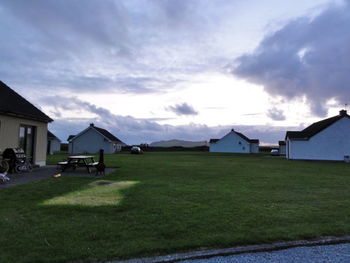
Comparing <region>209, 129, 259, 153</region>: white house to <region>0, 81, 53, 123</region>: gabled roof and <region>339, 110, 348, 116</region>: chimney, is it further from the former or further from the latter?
<region>0, 81, 53, 123</region>: gabled roof

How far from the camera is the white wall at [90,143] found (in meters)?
51.2

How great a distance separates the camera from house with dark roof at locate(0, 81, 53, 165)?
1393 cm

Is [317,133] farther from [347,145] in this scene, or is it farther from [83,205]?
[83,205]

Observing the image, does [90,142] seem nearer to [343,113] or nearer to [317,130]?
[317,130]

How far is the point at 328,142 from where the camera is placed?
33.0 meters

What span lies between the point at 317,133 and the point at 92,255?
34420mm

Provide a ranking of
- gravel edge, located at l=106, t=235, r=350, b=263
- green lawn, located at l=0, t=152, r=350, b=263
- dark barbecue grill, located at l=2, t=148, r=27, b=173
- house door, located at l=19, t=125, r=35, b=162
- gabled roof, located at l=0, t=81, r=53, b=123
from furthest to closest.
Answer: house door, located at l=19, t=125, r=35, b=162
gabled roof, located at l=0, t=81, r=53, b=123
dark barbecue grill, located at l=2, t=148, r=27, b=173
green lawn, located at l=0, t=152, r=350, b=263
gravel edge, located at l=106, t=235, r=350, b=263

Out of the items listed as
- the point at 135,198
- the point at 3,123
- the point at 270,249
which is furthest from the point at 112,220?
the point at 3,123

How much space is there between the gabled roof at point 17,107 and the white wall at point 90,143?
33.4m

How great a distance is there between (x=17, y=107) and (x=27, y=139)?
1.98 m

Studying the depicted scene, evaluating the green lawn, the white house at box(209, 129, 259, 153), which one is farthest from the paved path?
the white house at box(209, 129, 259, 153)

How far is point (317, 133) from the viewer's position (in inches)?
1320

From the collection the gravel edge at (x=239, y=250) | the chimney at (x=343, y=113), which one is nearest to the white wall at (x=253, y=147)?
the chimney at (x=343, y=113)

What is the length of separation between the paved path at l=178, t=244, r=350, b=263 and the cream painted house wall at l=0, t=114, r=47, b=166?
13.0m
